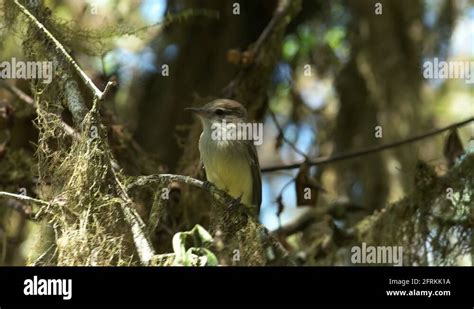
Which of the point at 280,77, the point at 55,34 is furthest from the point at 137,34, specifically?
the point at 280,77

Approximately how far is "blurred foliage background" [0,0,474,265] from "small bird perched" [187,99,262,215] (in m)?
0.28

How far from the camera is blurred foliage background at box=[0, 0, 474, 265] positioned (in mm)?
6066

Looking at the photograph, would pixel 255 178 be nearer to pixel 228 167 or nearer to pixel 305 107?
pixel 228 167

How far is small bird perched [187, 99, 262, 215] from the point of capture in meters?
6.14

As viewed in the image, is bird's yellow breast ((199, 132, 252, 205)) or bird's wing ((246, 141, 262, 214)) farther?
bird's wing ((246, 141, 262, 214))

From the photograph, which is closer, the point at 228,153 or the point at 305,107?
the point at 228,153

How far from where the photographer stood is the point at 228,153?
6.25m

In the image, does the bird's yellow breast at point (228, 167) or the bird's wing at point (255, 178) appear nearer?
the bird's yellow breast at point (228, 167)

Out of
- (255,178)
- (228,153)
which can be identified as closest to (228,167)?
(228,153)

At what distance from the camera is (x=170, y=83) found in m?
7.39

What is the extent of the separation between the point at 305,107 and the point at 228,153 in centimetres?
212

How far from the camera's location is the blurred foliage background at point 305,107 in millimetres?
6066

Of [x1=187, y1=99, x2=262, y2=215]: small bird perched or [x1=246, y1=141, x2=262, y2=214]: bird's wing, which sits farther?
[x1=246, y1=141, x2=262, y2=214]: bird's wing

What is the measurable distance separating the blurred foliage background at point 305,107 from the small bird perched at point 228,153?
276 millimetres
